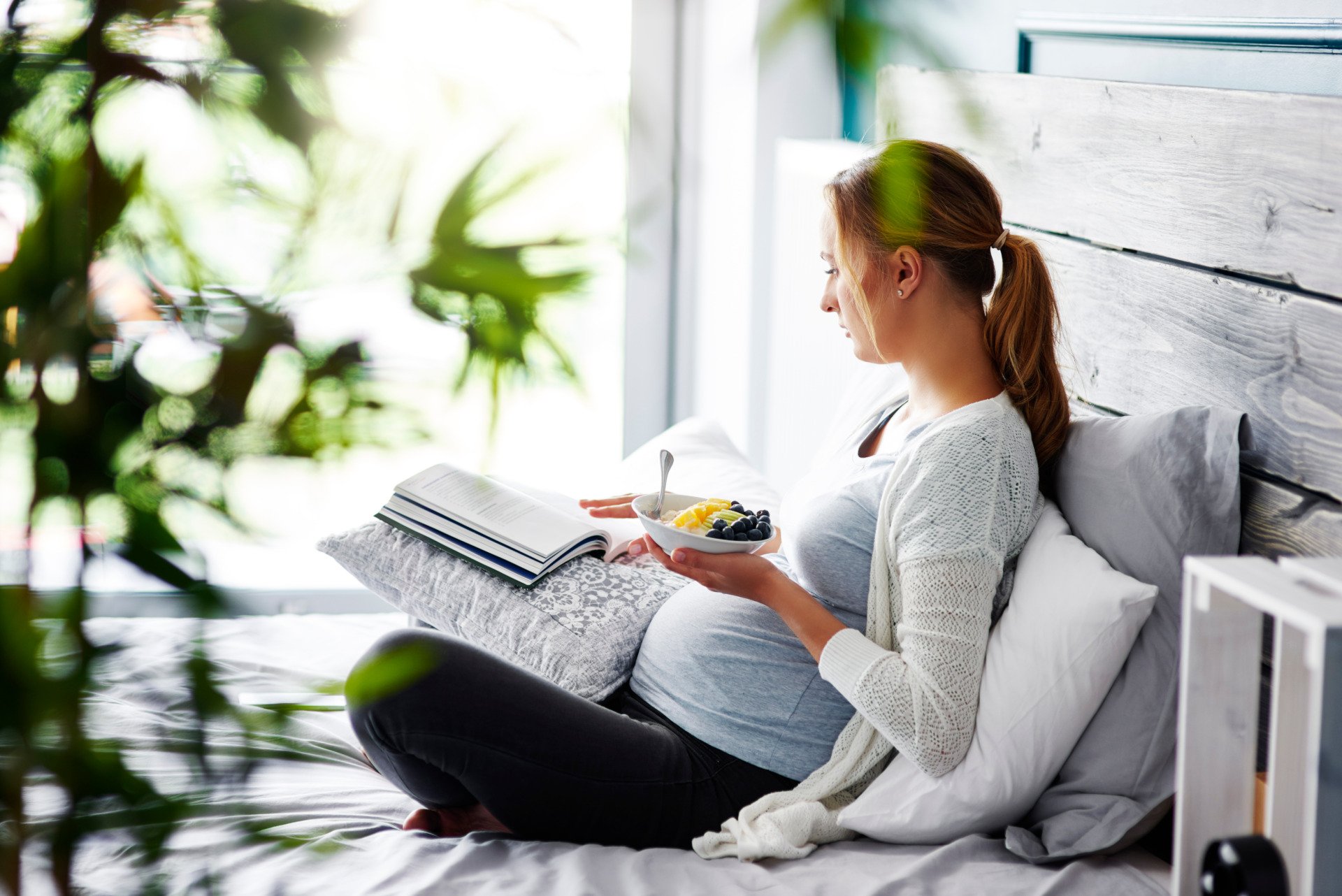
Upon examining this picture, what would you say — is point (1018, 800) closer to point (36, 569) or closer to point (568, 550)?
point (568, 550)

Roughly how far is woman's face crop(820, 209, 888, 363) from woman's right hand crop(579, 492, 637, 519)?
0.46 metres

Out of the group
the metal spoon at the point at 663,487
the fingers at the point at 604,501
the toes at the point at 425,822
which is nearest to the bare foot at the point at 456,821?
the toes at the point at 425,822

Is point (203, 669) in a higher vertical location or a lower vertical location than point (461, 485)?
higher

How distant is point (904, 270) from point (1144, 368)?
32cm

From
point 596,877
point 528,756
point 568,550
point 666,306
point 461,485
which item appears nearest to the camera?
point 596,877

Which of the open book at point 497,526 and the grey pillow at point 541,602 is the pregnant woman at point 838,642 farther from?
the open book at point 497,526

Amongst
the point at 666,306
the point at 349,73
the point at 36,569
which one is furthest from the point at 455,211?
the point at 666,306

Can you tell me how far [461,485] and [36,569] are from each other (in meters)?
1.35

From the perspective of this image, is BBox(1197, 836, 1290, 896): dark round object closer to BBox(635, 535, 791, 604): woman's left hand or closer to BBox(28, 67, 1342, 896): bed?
BBox(28, 67, 1342, 896): bed

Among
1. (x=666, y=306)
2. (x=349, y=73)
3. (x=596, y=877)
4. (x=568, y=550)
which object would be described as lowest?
(x=596, y=877)

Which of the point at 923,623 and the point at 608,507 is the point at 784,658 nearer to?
the point at 923,623

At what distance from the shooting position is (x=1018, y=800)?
122 centimetres

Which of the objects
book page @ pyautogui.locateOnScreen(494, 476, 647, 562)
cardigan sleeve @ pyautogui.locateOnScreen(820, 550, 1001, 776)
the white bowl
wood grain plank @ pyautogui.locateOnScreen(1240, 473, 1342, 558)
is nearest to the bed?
wood grain plank @ pyautogui.locateOnScreen(1240, 473, 1342, 558)

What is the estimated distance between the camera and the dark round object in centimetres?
75
